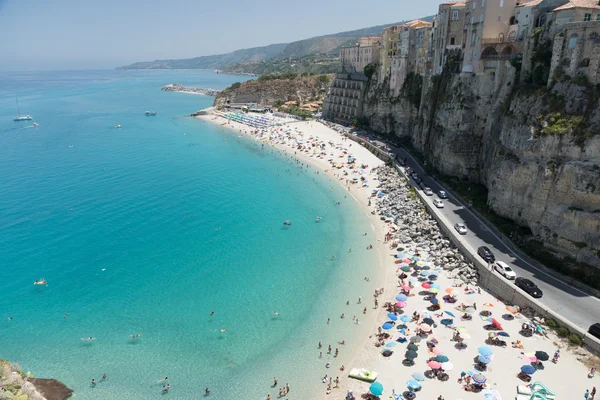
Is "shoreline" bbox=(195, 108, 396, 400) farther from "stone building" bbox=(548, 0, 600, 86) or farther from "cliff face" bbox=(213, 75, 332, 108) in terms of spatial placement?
"cliff face" bbox=(213, 75, 332, 108)

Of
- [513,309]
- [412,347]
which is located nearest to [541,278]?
[513,309]

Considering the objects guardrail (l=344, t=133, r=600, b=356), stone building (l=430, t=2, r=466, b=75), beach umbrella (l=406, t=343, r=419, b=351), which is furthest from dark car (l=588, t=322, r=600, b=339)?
stone building (l=430, t=2, r=466, b=75)

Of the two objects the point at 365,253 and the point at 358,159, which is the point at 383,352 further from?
the point at 358,159

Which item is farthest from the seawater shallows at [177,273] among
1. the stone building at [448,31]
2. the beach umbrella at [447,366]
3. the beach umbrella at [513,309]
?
the stone building at [448,31]

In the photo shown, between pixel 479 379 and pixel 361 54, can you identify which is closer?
pixel 479 379

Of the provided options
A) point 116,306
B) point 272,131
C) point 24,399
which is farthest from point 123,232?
point 272,131

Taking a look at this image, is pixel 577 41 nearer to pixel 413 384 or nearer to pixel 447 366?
pixel 447 366
